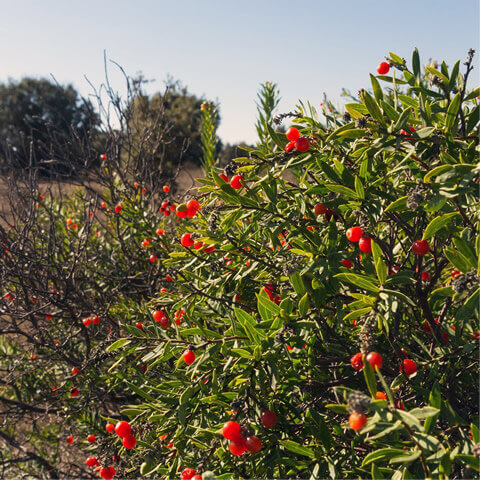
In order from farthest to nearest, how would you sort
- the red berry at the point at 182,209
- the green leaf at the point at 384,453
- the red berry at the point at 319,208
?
the red berry at the point at 182,209, the red berry at the point at 319,208, the green leaf at the point at 384,453

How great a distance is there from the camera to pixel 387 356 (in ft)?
6.07

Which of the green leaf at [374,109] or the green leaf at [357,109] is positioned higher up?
the green leaf at [357,109]

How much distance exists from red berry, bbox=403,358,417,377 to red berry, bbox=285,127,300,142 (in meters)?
1.00

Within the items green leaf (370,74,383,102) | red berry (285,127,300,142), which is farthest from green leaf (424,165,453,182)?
red berry (285,127,300,142)

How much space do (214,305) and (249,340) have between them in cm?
46

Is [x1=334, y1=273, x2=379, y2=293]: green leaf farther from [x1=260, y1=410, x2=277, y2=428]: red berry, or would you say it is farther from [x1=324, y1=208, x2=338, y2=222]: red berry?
[x1=260, y1=410, x2=277, y2=428]: red berry

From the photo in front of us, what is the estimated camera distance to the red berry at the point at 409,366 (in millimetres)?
1492

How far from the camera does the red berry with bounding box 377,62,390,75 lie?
1854 mm

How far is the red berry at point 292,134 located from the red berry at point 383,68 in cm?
72

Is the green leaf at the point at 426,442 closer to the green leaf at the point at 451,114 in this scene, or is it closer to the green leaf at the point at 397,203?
the green leaf at the point at 397,203

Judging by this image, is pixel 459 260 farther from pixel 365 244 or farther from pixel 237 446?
pixel 237 446

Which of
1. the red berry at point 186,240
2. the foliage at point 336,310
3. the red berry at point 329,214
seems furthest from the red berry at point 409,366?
the red berry at point 186,240

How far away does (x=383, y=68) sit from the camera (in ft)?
6.15

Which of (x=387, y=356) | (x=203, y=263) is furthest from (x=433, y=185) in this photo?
(x=203, y=263)
